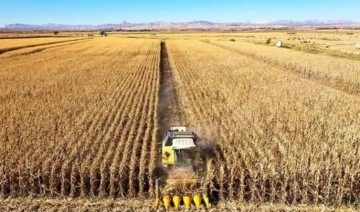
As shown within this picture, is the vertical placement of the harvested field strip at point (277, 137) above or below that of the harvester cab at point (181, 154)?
below

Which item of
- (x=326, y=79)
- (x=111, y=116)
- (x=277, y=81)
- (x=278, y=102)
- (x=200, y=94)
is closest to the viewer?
(x=111, y=116)

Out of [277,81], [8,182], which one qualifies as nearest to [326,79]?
[277,81]

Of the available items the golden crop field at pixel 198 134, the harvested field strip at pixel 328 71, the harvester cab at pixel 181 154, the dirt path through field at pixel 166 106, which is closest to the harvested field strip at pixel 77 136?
the golden crop field at pixel 198 134

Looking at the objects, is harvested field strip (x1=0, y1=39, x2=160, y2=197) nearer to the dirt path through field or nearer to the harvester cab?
the dirt path through field

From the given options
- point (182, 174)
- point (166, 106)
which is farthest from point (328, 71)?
point (182, 174)

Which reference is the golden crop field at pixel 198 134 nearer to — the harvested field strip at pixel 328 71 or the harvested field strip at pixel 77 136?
the harvested field strip at pixel 77 136

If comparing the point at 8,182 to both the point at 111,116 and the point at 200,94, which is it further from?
the point at 200,94
